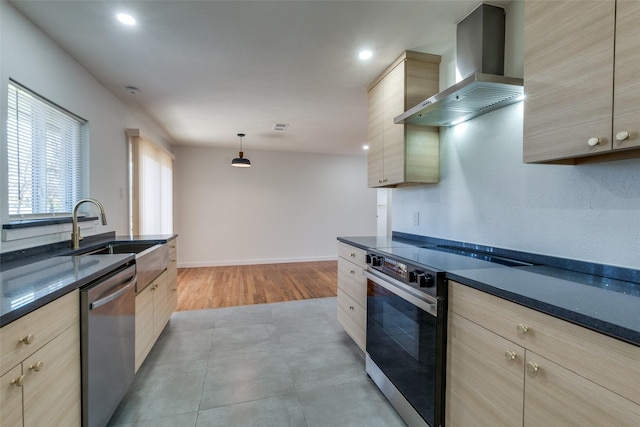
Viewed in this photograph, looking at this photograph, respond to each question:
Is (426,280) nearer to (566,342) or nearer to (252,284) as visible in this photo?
(566,342)

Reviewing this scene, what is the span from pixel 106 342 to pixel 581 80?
2441 millimetres

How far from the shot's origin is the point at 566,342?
0.87 meters

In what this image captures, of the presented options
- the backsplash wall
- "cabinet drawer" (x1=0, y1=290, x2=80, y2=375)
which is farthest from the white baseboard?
"cabinet drawer" (x1=0, y1=290, x2=80, y2=375)

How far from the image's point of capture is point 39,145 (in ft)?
6.95

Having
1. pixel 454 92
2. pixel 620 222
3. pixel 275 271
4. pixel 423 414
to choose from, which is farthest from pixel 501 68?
pixel 275 271

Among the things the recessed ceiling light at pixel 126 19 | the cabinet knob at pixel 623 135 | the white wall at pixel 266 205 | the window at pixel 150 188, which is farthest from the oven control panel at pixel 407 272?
the white wall at pixel 266 205

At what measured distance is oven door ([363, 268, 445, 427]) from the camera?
1.40m

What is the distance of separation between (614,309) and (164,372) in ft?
8.65

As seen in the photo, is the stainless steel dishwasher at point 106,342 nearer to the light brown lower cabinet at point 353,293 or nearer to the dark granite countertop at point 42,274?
the dark granite countertop at point 42,274

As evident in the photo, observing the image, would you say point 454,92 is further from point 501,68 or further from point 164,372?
point 164,372

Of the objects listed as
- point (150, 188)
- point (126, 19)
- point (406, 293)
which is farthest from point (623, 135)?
point (150, 188)

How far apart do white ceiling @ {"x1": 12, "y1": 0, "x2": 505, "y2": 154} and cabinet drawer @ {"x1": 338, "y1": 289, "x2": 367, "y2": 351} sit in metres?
2.04

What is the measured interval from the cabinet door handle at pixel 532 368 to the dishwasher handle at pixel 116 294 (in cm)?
181

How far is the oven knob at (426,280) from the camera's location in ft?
4.62
